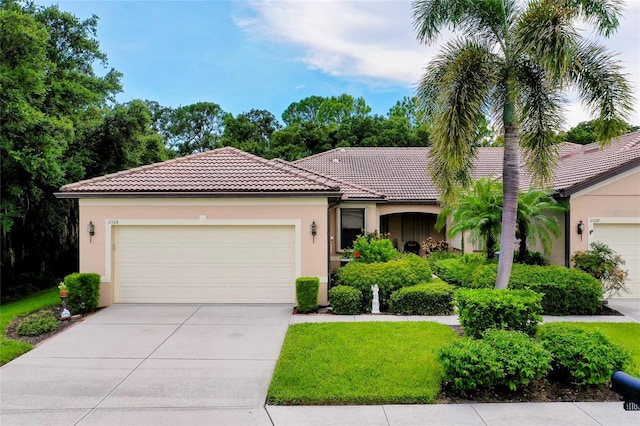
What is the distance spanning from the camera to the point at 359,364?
6.46m

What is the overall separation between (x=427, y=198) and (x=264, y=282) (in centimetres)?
887

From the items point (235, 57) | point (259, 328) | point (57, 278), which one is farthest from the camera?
point (57, 278)

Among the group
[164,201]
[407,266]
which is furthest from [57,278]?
[407,266]

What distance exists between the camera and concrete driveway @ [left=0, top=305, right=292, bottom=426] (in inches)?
201

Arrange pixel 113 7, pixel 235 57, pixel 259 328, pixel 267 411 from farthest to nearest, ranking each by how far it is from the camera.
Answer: pixel 235 57
pixel 113 7
pixel 259 328
pixel 267 411

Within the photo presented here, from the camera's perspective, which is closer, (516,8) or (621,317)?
(516,8)

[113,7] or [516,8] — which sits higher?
[113,7]

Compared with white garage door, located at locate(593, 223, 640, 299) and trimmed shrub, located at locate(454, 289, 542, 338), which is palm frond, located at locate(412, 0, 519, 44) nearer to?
trimmed shrub, located at locate(454, 289, 542, 338)

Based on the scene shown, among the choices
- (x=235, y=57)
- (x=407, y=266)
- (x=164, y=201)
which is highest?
(x=235, y=57)

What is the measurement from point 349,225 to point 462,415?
1105 cm

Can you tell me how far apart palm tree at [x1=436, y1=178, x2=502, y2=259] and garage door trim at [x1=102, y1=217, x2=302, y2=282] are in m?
4.37

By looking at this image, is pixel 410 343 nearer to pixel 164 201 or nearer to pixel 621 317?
pixel 621 317

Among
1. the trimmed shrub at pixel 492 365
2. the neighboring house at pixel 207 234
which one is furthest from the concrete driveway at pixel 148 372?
the trimmed shrub at pixel 492 365

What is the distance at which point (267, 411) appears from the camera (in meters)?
5.16
